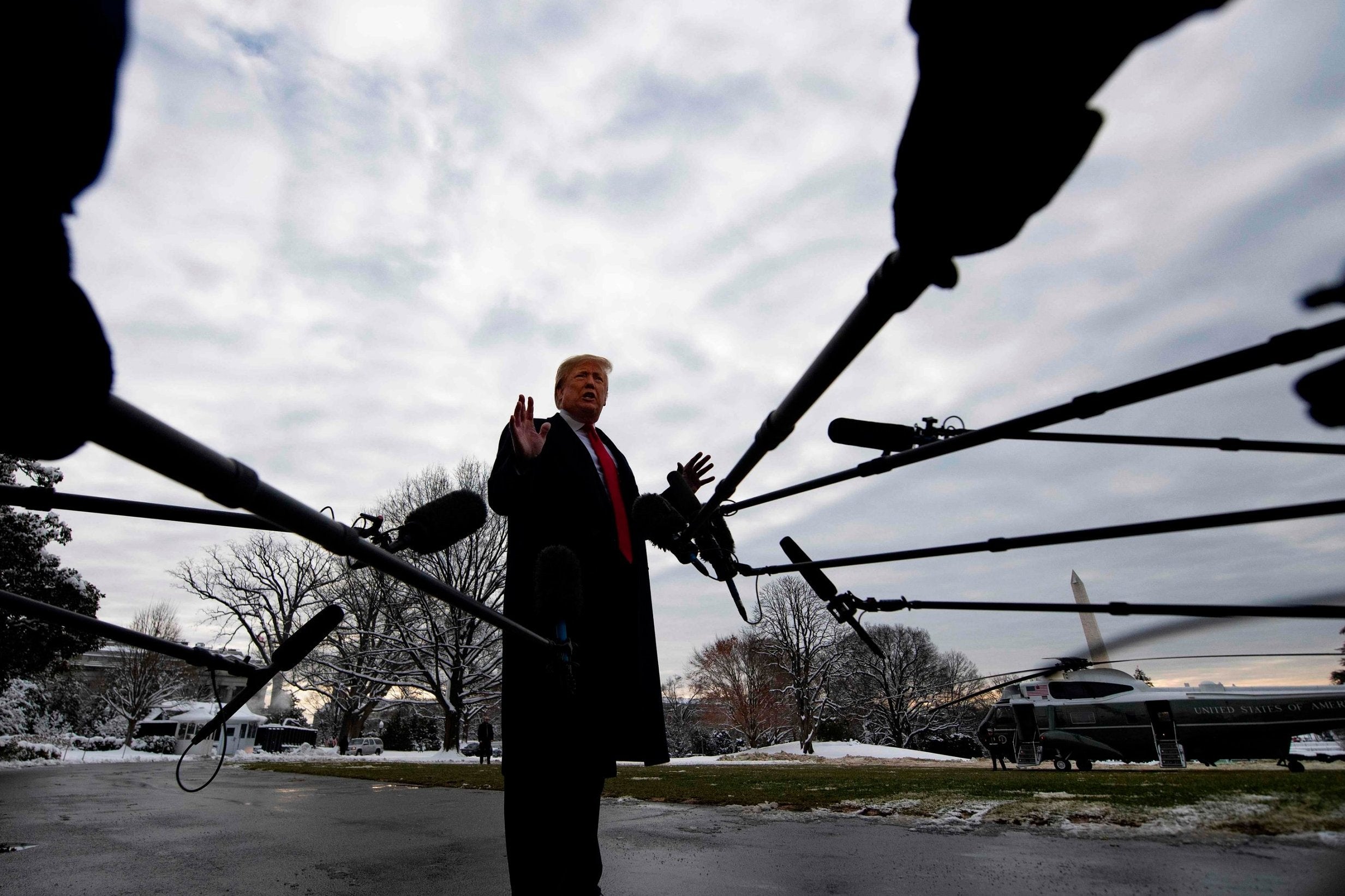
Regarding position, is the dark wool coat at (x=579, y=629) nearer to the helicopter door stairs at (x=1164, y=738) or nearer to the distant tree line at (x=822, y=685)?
the helicopter door stairs at (x=1164, y=738)

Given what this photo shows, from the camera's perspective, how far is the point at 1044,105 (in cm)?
68

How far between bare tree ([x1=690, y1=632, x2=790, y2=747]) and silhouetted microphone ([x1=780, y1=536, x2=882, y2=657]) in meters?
43.9

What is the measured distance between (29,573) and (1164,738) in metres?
23.8

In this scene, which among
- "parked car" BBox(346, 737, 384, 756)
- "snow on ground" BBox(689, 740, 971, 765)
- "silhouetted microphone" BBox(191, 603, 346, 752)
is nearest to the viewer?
"silhouetted microphone" BBox(191, 603, 346, 752)

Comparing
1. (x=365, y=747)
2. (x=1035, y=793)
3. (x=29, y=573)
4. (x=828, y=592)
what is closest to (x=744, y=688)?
(x=365, y=747)

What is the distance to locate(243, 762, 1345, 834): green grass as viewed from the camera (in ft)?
11.3

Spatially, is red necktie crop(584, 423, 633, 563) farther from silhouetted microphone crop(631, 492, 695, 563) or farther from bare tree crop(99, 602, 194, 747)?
bare tree crop(99, 602, 194, 747)

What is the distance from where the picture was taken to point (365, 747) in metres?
40.0

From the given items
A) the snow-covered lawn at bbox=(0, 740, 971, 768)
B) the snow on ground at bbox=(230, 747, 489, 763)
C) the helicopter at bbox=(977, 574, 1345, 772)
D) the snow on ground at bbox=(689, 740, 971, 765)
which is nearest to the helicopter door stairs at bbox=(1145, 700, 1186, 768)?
the helicopter at bbox=(977, 574, 1345, 772)

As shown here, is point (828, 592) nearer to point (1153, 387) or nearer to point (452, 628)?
point (1153, 387)

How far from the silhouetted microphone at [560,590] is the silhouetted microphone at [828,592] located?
3.50 feet

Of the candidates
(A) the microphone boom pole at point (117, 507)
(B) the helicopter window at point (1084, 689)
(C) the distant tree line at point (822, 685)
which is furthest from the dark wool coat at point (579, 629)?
(C) the distant tree line at point (822, 685)

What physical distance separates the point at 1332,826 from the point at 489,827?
536cm

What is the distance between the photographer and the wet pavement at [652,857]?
9.65 feet
